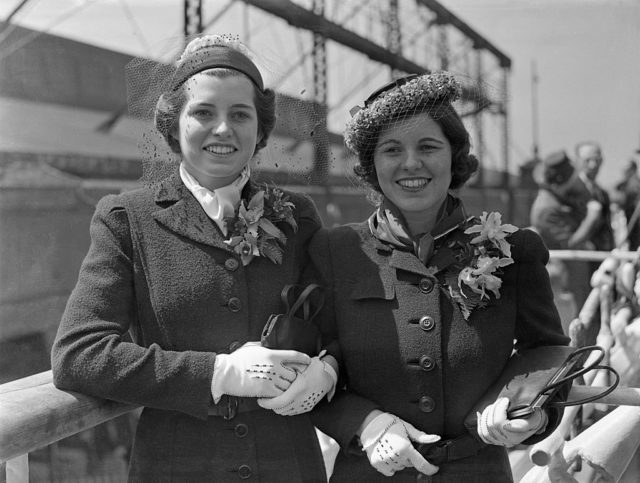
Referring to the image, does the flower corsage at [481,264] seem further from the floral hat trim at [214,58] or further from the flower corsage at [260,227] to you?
the floral hat trim at [214,58]

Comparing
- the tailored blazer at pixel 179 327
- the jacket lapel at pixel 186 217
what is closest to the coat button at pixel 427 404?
the tailored blazer at pixel 179 327

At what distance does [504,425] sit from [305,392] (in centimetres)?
37

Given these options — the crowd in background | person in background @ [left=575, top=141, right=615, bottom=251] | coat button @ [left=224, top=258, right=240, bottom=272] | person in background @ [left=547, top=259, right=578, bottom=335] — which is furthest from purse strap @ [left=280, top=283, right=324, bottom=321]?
person in background @ [left=575, top=141, right=615, bottom=251]

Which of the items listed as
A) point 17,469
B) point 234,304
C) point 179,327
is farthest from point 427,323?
point 17,469

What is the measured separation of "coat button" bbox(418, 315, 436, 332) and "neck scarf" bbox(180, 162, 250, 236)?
1.45ft

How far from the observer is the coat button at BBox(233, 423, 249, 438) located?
4.26 ft

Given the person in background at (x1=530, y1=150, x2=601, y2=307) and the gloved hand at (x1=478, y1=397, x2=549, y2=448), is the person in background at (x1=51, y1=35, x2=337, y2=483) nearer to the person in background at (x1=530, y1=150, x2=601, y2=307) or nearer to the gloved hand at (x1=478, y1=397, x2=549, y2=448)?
the gloved hand at (x1=478, y1=397, x2=549, y2=448)

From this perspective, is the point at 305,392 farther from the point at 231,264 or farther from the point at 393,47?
the point at 393,47

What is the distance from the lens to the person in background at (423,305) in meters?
1.30

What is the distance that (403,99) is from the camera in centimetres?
136

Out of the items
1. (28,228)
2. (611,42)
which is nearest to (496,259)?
(611,42)

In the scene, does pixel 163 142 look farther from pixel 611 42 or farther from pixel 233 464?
pixel 611 42

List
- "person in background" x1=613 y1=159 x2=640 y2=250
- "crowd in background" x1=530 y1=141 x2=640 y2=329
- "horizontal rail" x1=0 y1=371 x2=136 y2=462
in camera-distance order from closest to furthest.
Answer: "horizontal rail" x1=0 y1=371 x2=136 y2=462
"person in background" x1=613 y1=159 x2=640 y2=250
"crowd in background" x1=530 y1=141 x2=640 y2=329

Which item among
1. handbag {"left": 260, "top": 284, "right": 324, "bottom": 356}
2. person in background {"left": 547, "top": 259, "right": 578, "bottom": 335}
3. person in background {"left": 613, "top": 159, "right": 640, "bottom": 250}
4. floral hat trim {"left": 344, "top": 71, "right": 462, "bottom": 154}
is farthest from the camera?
person in background {"left": 613, "top": 159, "right": 640, "bottom": 250}
